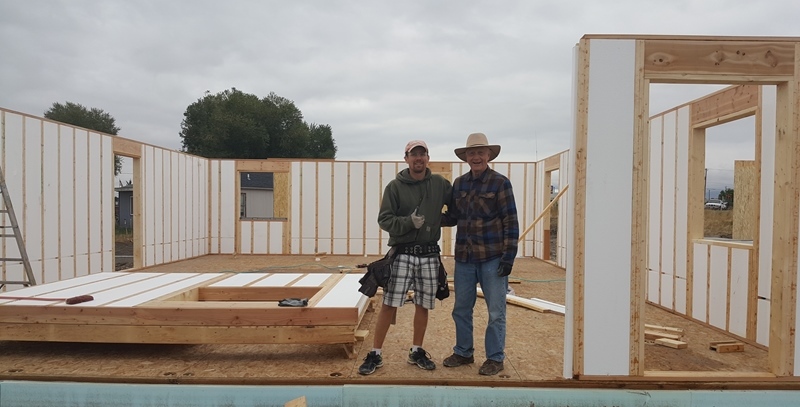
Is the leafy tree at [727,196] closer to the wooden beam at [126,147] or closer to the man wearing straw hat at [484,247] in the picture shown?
the wooden beam at [126,147]

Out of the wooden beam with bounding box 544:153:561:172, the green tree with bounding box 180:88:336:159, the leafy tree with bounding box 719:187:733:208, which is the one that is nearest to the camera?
the wooden beam with bounding box 544:153:561:172

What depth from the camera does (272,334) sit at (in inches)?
137

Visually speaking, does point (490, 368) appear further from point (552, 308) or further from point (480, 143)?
point (552, 308)

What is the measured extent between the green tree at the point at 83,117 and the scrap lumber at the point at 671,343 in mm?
32884

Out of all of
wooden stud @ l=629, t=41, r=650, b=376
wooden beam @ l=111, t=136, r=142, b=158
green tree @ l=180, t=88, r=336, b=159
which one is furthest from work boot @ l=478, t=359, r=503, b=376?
green tree @ l=180, t=88, r=336, b=159

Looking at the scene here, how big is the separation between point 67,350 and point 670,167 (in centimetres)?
605

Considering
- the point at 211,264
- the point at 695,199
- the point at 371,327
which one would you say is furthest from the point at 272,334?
the point at 211,264

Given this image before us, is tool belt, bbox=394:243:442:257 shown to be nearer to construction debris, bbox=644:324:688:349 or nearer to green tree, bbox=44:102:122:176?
construction debris, bbox=644:324:688:349

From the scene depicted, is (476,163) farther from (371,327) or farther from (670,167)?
(670,167)

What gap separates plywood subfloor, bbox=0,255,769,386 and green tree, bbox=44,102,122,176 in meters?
31.1

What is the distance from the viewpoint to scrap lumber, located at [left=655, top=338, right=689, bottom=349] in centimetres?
402

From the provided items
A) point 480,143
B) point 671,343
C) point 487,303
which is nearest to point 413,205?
point 480,143

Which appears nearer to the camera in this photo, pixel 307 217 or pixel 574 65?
pixel 574 65

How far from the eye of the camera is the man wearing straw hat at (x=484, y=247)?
319 centimetres
